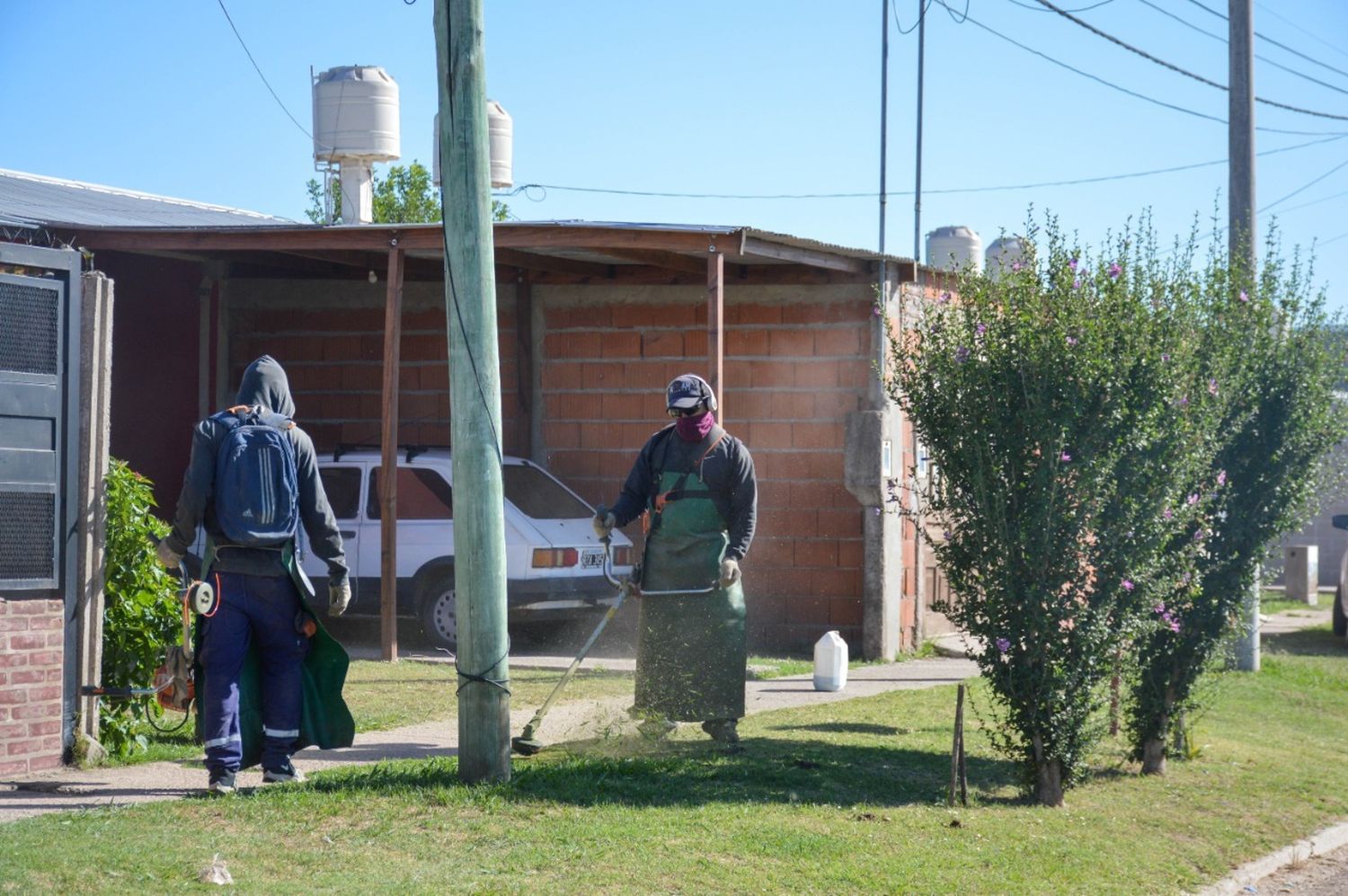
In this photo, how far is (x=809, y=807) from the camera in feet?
24.0

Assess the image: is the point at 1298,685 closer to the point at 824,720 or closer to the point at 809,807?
the point at 824,720

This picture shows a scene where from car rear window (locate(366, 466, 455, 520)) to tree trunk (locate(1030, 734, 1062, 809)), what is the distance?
22.4ft

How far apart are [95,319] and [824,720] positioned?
5.15 metres

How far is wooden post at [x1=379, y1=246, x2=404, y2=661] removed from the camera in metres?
12.4

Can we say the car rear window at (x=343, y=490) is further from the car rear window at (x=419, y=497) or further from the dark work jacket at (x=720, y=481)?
the dark work jacket at (x=720, y=481)

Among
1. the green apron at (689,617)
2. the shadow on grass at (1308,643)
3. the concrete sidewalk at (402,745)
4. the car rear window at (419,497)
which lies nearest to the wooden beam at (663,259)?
the car rear window at (419,497)

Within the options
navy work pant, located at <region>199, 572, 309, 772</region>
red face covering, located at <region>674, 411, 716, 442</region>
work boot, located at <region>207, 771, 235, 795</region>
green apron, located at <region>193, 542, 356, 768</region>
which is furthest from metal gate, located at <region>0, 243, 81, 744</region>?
red face covering, located at <region>674, 411, 716, 442</region>

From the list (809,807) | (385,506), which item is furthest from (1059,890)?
(385,506)

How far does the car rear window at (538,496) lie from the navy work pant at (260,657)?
6.28 m

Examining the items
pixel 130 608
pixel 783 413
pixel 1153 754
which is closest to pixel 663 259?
pixel 783 413

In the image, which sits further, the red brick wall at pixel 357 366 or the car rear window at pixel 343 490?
the red brick wall at pixel 357 366

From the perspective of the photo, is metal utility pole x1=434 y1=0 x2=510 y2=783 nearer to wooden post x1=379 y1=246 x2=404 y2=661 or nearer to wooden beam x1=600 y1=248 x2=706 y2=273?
wooden post x1=379 y1=246 x2=404 y2=661

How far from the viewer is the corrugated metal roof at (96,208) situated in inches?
519

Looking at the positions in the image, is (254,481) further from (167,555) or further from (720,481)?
(720,481)
